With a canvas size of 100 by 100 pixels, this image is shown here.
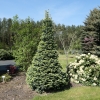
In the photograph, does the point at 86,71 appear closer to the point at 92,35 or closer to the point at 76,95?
the point at 76,95

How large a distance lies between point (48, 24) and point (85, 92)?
10.5ft

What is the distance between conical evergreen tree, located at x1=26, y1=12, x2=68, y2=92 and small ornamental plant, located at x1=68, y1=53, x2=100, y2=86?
106 centimetres

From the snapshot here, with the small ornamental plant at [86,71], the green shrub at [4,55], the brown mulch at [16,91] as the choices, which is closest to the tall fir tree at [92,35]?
the green shrub at [4,55]

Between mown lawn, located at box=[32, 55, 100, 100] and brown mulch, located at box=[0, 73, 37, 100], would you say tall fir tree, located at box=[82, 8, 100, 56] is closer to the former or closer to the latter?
mown lawn, located at box=[32, 55, 100, 100]

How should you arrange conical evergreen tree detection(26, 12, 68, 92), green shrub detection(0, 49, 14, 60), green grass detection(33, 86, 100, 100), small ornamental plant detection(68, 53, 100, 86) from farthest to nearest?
green shrub detection(0, 49, 14, 60)
small ornamental plant detection(68, 53, 100, 86)
conical evergreen tree detection(26, 12, 68, 92)
green grass detection(33, 86, 100, 100)

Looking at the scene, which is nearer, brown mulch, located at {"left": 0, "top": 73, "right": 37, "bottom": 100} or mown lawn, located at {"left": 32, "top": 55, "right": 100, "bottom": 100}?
mown lawn, located at {"left": 32, "top": 55, "right": 100, "bottom": 100}

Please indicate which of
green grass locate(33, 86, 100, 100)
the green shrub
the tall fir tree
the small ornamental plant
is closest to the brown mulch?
green grass locate(33, 86, 100, 100)

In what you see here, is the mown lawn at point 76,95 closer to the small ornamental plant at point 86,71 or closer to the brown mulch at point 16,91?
the brown mulch at point 16,91

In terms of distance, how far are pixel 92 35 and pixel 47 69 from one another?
50.0 ft

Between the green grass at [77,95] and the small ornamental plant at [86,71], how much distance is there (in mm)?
626

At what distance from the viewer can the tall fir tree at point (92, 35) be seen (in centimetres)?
1951

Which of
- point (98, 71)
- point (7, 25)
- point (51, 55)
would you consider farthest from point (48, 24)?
point (7, 25)

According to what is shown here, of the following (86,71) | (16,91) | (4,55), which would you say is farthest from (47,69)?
(4,55)

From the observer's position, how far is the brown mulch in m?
6.27
